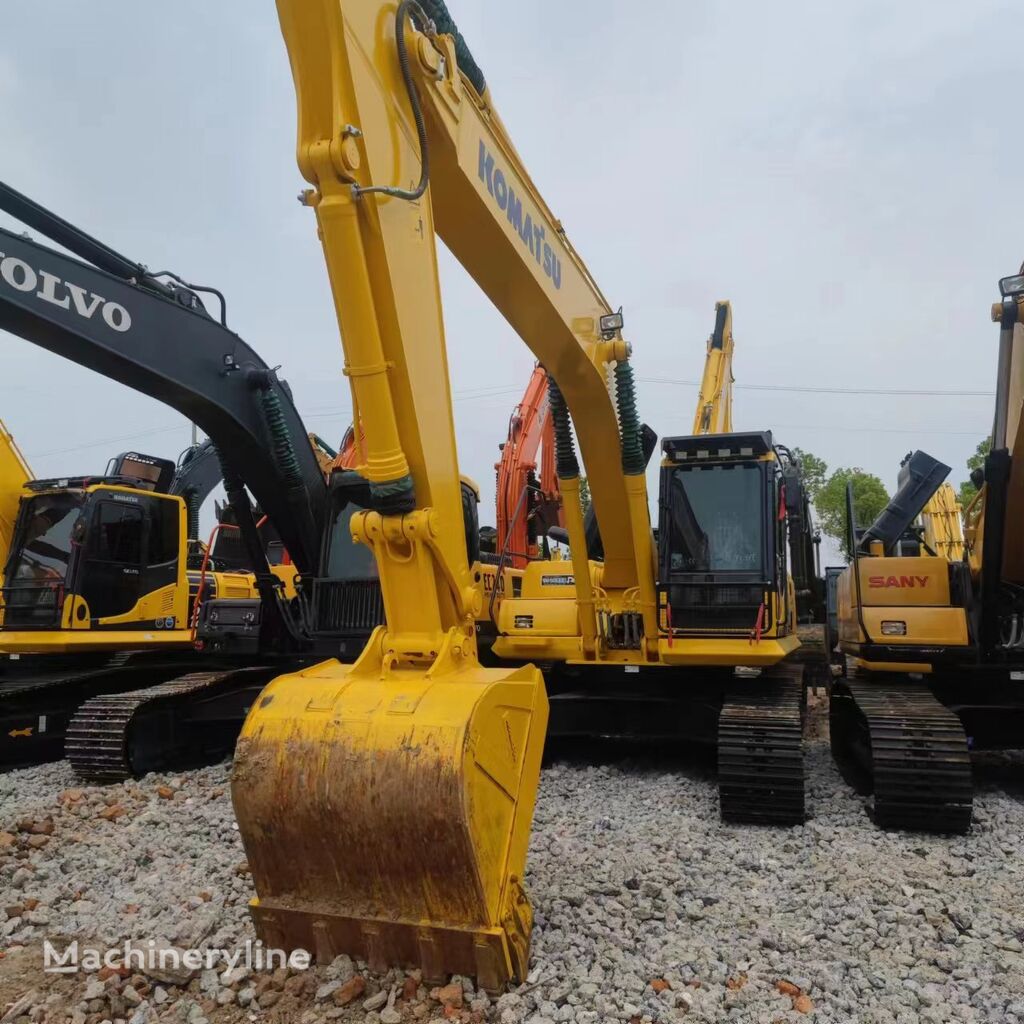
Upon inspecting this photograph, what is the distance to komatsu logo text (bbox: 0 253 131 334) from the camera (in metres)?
5.10

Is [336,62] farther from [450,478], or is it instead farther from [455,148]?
[450,478]

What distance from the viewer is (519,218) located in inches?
164

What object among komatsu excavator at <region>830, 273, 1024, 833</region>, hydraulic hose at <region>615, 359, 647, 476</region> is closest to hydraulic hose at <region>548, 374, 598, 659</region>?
hydraulic hose at <region>615, 359, 647, 476</region>

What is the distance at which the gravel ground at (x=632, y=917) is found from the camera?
2914 mm

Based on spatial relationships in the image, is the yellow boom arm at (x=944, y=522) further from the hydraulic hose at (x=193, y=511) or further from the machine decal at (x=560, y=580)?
the hydraulic hose at (x=193, y=511)

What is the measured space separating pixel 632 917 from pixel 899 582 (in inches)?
153

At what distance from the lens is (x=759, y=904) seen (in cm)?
383

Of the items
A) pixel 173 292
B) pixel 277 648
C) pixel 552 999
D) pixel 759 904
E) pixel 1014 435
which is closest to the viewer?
pixel 552 999

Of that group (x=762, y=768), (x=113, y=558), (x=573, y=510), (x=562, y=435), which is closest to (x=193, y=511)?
(x=113, y=558)

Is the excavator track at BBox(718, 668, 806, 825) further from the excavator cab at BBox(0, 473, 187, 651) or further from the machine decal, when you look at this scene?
the excavator cab at BBox(0, 473, 187, 651)

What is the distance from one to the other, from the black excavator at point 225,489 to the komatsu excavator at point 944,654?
3.77 meters

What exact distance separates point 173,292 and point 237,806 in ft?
14.5

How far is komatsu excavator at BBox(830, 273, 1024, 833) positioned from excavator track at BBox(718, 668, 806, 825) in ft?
1.59

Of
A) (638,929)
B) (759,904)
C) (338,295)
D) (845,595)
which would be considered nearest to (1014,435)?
(845,595)
